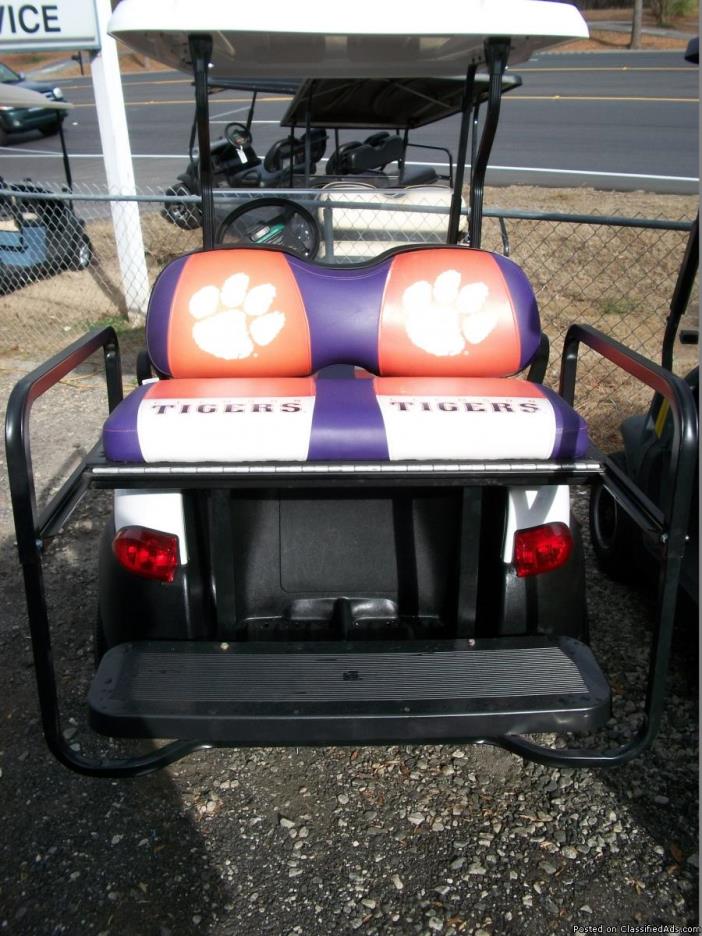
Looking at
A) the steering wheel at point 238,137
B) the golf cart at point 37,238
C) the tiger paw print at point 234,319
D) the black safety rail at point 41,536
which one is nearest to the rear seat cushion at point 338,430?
the black safety rail at point 41,536

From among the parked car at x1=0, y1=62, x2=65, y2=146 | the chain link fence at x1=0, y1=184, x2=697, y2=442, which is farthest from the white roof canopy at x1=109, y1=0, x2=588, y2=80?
the parked car at x1=0, y1=62, x2=65, y2=146

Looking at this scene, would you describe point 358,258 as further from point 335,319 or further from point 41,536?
point 41,536

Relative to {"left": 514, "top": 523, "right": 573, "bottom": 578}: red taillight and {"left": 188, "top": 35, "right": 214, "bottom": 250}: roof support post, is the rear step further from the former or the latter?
{"left": 188, "top": 35, "right": 214, "bottom": 250}: roof support post

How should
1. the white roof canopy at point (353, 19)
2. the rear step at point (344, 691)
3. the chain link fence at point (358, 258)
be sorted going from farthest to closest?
the chain link fence at point (358, 258)
the white roof canopy at point (353, 19)
the rear step at point (344, 691)

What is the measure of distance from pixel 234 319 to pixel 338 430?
2.30 feet

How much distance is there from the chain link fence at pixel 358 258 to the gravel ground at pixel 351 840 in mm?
2853

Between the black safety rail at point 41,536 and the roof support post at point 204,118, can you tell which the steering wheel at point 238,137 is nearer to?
the roof support post at point 204,118

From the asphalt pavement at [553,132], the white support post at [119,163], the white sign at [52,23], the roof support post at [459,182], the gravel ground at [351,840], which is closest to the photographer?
the gravel ground at [351,840]

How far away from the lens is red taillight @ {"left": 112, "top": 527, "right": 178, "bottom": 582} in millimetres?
2066

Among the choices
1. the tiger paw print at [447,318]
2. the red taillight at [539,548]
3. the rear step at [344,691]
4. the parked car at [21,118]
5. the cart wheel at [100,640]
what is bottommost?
the cart wheel at [100,640]

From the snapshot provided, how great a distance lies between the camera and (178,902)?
6.33 ft

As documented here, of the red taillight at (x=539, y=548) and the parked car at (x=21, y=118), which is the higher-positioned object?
the parked car at (x=21, y=118)

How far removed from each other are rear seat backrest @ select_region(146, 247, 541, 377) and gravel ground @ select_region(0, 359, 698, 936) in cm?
115

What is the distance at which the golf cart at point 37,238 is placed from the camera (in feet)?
23.4
